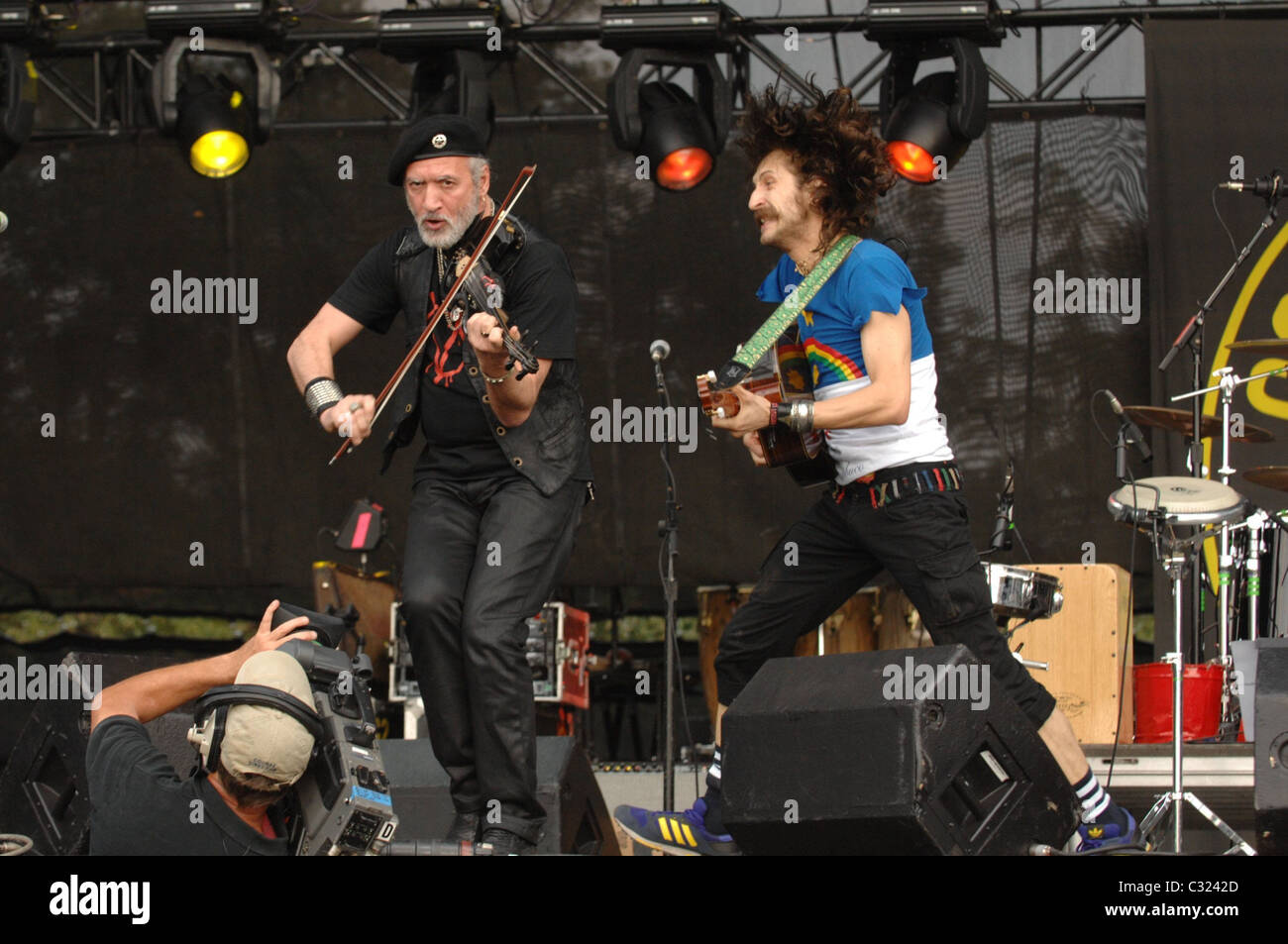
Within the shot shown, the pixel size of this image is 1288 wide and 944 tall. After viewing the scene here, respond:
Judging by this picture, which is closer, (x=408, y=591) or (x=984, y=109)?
(x=408, y=591)

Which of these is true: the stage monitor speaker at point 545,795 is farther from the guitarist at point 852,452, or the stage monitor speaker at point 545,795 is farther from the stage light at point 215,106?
the stage light at point 215,106

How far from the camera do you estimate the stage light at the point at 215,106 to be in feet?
23.5

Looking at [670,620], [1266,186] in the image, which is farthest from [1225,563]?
[670,620]

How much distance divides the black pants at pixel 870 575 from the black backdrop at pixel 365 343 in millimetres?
3097

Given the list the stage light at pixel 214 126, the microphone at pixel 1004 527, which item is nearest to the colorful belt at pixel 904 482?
the microphone at pixel 1004 527

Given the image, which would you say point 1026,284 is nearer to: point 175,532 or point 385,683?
point 385,683

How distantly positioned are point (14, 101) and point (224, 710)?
16.1ft

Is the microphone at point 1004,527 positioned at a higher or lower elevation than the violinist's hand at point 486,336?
lower

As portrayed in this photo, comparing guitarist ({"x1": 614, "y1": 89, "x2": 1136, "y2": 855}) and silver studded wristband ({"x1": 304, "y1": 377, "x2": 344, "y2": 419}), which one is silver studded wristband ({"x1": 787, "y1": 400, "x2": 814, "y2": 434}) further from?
silver studded wristband ({"x1": 304, "y1": 377, "x2": 344, "y2": 419})

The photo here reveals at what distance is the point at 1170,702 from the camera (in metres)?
6.46

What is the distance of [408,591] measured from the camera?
164 inches

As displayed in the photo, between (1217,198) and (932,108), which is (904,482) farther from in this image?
(1217,198)
